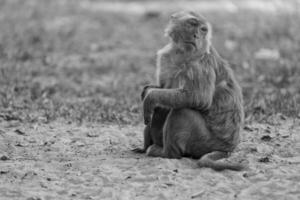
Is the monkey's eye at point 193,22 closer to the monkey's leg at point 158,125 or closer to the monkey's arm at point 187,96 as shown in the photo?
the monkey's arm at point 187,96

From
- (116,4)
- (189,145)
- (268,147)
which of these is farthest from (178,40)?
(116,4)

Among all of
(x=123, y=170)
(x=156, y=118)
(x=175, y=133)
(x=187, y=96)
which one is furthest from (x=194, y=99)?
(x=123, y=170)

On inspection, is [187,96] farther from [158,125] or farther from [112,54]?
[112,54]

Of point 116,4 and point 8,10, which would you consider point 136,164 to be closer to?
point 8,10

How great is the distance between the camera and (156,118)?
5.93m

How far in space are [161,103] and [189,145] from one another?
0.48 meters

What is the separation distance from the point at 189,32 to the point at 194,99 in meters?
0.60

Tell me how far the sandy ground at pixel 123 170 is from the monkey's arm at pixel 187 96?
507mm

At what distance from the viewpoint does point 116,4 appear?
17266 millimetres

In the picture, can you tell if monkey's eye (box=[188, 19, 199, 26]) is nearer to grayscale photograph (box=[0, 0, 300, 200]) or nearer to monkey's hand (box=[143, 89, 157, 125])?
grayscale photograph (box=[0, 0, 300, 200])

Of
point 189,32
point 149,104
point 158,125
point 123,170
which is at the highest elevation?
point 189,32

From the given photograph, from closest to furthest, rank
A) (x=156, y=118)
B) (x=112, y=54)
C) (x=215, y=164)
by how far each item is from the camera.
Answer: (x=215, y=164) → (x=156, y=118) → (x=112, y=54)

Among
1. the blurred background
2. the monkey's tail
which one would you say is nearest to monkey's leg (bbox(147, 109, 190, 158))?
the monkey's tail

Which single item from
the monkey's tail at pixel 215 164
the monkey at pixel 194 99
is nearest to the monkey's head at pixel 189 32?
the monkey at pixel 194 99
